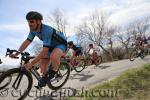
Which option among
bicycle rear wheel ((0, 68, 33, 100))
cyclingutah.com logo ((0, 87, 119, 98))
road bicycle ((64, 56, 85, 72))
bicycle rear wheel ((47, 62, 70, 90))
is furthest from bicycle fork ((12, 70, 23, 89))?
road bicycle ((64, 56, 85, 72))

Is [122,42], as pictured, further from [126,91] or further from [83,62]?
[126,91]

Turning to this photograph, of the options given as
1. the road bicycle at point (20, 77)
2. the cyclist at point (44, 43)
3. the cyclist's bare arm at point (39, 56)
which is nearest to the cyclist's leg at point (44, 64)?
the cyclist at point (44, 43)

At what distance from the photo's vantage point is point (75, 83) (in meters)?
8.69

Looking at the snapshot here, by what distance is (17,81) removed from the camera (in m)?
6.24

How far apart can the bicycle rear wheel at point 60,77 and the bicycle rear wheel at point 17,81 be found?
108cm

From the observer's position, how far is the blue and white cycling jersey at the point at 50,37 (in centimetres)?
635

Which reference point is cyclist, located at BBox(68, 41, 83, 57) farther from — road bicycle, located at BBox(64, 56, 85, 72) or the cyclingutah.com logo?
the cyclingutah.com logo

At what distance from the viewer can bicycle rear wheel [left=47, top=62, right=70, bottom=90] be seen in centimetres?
762

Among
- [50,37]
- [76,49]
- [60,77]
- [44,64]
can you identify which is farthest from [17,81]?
[76,49]

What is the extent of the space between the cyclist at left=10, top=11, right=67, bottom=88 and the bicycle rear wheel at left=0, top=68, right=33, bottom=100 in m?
0.22

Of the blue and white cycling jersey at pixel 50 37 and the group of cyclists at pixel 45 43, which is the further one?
the blue and white cycling jersey at pixel 50 37

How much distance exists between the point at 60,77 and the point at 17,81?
2100mm

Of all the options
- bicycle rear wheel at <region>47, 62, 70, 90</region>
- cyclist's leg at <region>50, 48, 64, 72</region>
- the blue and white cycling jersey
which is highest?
the blue and white cycling jersey

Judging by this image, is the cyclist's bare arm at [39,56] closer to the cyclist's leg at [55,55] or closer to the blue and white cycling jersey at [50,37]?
the blue and white cycling jersey at [50,37]
